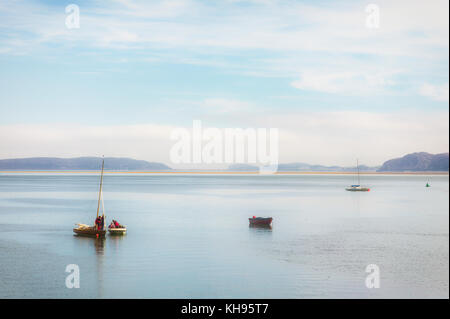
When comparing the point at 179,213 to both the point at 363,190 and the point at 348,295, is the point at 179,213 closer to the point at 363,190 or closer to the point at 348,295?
the point at 348,295

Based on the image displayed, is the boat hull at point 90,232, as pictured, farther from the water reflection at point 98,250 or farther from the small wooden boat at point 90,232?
the water reflection at point 98,250

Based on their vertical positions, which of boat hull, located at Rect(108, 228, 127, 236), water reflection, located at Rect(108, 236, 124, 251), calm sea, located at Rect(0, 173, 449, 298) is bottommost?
calm sea, located at Rect(0, 173, 449, 298)

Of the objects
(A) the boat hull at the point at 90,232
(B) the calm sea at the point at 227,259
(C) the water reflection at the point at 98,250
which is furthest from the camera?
(A) the boat hull at the point at 90,232

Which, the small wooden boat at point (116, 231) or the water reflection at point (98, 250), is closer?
the water reflection at point (98, 250)

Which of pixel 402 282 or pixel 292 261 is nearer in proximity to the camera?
pixel 402 282

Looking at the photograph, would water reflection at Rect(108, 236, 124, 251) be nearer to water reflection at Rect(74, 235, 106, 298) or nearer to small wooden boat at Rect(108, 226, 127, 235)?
small wooden boat at Rect(108, 226, 127, 235)

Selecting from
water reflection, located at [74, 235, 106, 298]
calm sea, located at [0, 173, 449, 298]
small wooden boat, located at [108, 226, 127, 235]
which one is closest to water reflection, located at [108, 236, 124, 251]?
calm sea, located at [0, 173, 449, 298]

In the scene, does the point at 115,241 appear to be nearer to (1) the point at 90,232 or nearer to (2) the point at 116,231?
(2) the point at 116,231

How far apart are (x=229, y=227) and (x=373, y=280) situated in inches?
1438

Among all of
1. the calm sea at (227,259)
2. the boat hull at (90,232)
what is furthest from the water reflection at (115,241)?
the boat hull at (90,232)

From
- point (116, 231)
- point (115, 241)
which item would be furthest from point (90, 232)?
point (115, 241)

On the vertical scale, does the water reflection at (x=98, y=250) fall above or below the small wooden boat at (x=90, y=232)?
below

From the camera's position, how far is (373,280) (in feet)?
121
